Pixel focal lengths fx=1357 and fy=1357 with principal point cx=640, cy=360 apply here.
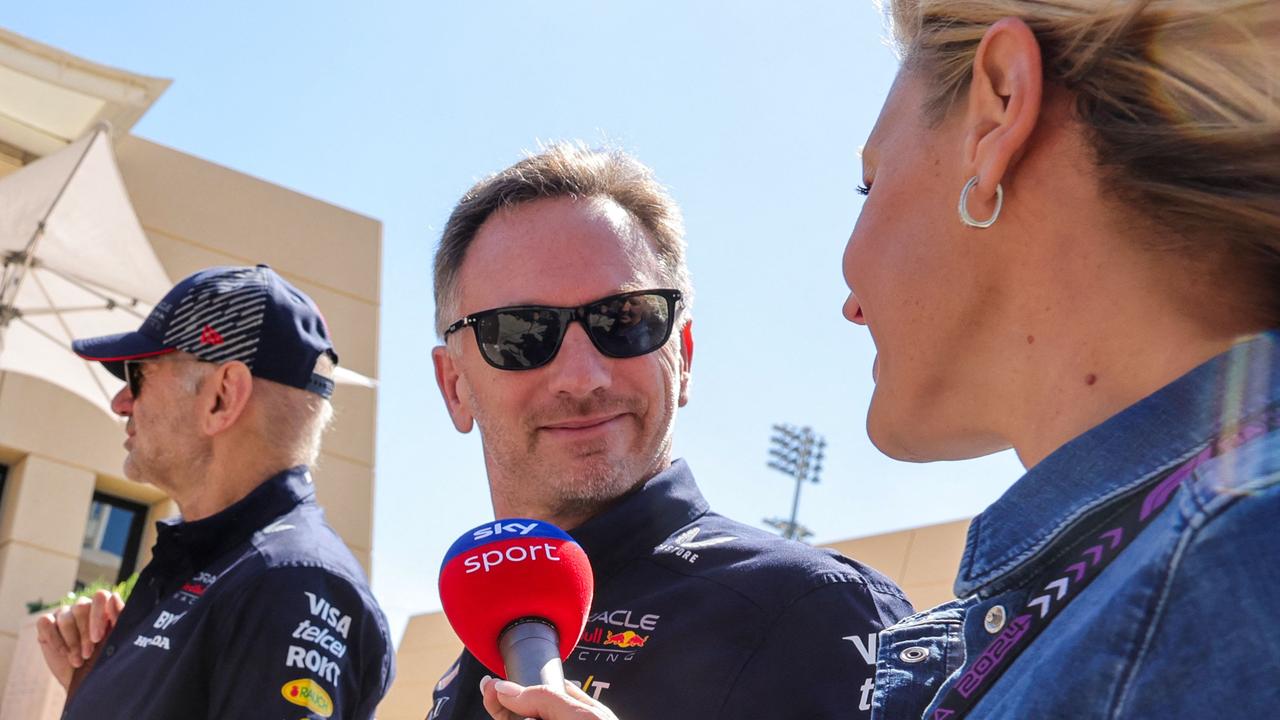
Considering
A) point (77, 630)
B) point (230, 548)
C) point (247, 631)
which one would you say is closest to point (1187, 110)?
point (247, 631)

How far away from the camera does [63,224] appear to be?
9.79 m

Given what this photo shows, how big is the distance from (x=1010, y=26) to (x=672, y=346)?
5.87ft

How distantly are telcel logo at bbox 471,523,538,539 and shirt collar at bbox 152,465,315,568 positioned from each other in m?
1.74

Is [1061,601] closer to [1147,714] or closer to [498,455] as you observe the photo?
[1147,714]

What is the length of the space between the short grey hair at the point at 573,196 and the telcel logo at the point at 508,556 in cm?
127

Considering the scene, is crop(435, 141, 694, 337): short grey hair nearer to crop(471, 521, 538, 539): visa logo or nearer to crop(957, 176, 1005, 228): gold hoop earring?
crop(471, 521, 538, 539): visa logo

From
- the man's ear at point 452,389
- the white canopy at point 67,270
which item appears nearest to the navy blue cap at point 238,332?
the man's ear at point 452,389

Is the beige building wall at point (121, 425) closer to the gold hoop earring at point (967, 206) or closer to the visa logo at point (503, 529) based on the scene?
the visa logo at point (503, 529)

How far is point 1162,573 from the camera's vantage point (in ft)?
3.30

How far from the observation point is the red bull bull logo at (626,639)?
93.4 inches

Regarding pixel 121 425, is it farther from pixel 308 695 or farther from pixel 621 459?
pixel 621 459

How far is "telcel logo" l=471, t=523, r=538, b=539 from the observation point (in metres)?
2.13

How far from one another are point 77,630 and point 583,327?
1.78m

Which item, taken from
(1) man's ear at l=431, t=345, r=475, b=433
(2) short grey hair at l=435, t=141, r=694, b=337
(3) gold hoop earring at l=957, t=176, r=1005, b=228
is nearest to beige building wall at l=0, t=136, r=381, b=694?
(1) man's ear at l=431, t=345, r=475, b=433
